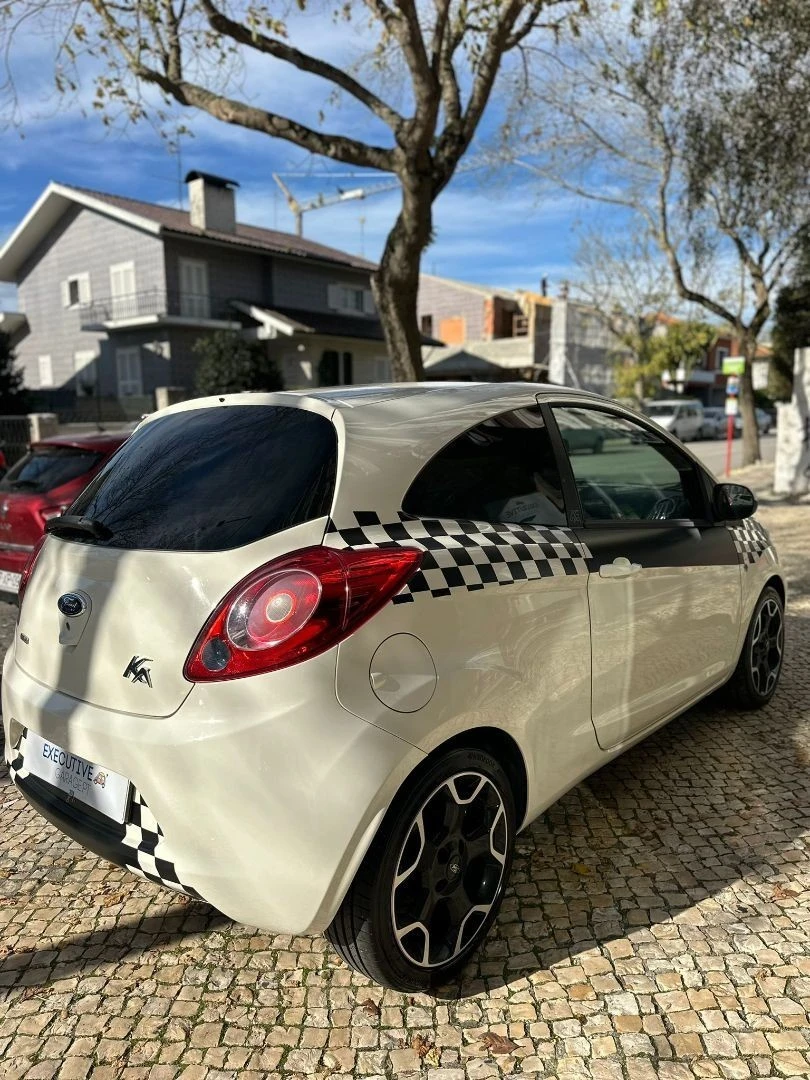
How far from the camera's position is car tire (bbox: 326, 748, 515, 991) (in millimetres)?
2061

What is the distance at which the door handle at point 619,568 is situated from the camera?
109 inches

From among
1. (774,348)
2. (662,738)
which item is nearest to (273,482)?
(662,738)

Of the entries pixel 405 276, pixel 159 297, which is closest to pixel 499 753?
pixel 405 276

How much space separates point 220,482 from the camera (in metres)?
2.30

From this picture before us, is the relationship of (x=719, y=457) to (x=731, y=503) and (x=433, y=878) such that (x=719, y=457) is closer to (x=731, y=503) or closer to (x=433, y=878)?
(x=731, y=503)

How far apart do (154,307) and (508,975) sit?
26.7 m

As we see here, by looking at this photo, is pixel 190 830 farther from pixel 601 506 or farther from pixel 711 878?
pixel 601 506

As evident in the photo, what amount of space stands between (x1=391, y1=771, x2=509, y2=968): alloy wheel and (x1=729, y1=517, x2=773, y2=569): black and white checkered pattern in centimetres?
203

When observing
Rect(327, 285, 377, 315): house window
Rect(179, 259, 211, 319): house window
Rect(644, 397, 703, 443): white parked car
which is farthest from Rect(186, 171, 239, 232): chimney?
Rect(644, 397, 703, 443): white parked car

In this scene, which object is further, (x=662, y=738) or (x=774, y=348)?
(x=774, y=348)

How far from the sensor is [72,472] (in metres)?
6.13

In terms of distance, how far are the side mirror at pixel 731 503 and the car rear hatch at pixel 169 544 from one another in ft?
6.99

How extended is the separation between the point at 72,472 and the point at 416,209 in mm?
4621

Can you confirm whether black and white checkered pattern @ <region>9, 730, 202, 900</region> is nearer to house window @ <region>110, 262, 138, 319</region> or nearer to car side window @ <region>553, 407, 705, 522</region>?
car side window @ <region>553, 407, 705, 522</region>
